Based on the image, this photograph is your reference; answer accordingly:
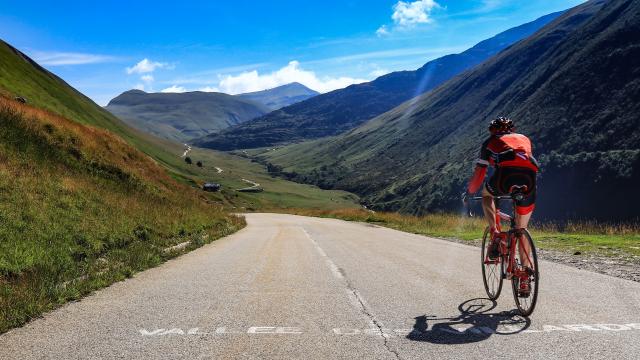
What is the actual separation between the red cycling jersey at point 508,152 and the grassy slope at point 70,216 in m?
6.38

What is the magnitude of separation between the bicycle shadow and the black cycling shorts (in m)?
1.52

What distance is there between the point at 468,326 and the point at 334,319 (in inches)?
65.2

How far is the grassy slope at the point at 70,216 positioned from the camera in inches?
328

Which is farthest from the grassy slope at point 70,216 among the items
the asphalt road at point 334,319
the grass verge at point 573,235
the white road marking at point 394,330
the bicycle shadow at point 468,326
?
the grass verge at point 573,235

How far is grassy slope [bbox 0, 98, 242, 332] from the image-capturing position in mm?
8320

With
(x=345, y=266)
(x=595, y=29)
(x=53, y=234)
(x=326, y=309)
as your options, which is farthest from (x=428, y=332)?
(x=595, y=29)

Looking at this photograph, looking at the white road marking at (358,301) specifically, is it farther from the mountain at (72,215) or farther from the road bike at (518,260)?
the mountain at (72,215)

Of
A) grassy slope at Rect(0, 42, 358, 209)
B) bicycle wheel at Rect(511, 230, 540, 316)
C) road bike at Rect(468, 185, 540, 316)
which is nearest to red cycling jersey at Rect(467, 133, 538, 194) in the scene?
road bike at Rect(468, 185, 540, 316)

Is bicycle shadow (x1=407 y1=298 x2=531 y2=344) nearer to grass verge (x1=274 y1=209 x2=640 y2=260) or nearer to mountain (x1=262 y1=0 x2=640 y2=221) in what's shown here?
grass verge (x1=274 y1=209 x2=640 y2=260)

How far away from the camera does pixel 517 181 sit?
6.59 metres

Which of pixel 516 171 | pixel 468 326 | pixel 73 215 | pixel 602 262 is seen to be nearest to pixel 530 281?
pixel 468 326

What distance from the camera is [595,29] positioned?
4840 inches

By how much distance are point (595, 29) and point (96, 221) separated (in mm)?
137521

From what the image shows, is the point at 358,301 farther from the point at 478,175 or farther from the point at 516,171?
the point at 516,171
